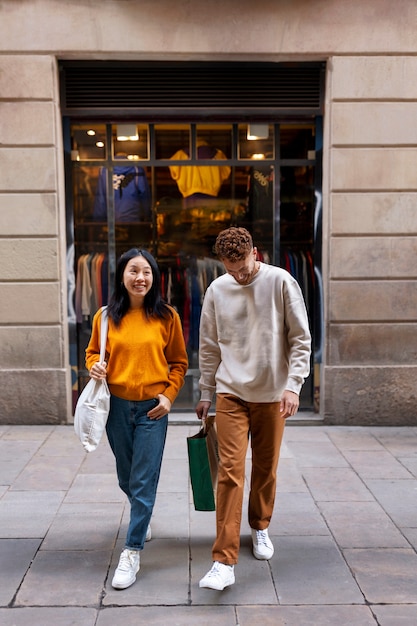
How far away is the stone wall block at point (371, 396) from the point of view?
7422 mm

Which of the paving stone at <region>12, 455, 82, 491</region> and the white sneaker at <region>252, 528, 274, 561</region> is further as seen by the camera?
the paving stone at <region>12, 455, 82, 491</region>

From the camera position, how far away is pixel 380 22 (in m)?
7.16

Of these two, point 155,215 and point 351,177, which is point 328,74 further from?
point 155,215

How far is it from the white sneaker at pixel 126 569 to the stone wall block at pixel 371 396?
3.99 meters

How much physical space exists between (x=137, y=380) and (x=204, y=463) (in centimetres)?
70

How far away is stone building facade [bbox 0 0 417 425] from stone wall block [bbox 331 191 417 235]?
0.01 meters

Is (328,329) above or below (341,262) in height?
below

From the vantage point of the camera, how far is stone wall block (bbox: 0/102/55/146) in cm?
716

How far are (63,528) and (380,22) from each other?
19.6 ft

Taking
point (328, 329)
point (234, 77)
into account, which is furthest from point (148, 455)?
point (234, 77)

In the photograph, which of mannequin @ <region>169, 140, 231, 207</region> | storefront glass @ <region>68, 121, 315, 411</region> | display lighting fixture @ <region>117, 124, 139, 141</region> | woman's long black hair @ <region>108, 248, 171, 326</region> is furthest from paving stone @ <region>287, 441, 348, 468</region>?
display lighting fixture @ <region>117, 124, 139, 141</region>

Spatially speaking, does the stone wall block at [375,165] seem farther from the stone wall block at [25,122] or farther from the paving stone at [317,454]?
the stone wall block at [25,122]

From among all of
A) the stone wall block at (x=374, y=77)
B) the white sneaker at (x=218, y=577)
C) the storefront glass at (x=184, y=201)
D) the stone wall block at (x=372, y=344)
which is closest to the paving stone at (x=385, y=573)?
the white sneaker at (x=218, y=577)

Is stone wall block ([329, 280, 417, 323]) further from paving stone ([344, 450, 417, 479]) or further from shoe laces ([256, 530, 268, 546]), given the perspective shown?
shoe laces ([256, 530, 268, 546])
